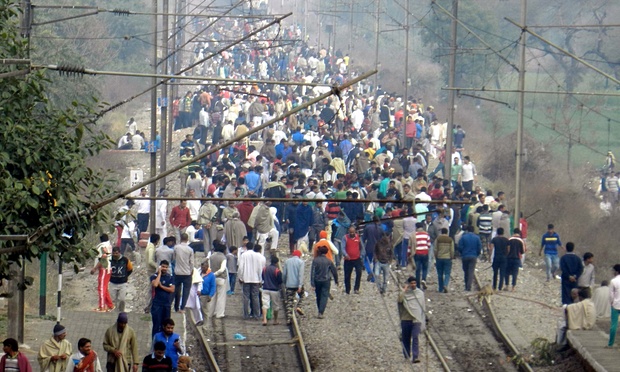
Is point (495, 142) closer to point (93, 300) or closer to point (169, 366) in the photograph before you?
point (93, 300)

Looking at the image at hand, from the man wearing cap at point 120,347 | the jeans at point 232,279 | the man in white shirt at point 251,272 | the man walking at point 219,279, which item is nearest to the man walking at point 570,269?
the man in white shirt at point 251,272

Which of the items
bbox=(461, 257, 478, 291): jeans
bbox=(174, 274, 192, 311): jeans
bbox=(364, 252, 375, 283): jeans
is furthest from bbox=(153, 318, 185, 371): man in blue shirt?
bbox=(461, 257, 478, 291): jeans

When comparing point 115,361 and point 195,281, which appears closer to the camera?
point 115,361

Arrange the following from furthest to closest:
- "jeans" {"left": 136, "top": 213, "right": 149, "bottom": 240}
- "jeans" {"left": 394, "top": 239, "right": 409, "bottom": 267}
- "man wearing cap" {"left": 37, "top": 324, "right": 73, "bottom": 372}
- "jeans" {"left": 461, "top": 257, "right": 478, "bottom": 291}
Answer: "jeans" {"left": 136, "top": 213, "right": 149, "bottom": 240} < "jeans" {"left": 394, "top": 239, "right": 409, "bottom": 267} < "jeans" {"left": 461, "top": 257, "right": 478, "bottom": 291} < "man wearing cap" {"left": 37, "top": 324, "right": 73, "bottom": 372}

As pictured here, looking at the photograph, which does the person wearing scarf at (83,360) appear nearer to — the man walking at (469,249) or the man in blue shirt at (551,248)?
the man walking at (469,249)

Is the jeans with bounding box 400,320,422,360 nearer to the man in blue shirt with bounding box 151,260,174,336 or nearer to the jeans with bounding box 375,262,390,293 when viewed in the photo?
the jeans with bounding box 375,262,390,293

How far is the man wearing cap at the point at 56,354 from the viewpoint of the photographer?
1327 cm

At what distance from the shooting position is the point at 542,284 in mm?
23875

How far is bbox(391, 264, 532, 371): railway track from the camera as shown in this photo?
61.2 ft

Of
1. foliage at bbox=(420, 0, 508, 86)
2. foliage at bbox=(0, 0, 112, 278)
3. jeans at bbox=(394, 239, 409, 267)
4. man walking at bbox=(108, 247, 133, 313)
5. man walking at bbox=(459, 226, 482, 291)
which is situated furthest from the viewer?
foliage at bbox=(420, 0, 508, 86)

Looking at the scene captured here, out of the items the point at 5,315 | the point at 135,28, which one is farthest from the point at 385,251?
the point at 135,28

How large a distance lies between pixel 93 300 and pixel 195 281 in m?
3.45

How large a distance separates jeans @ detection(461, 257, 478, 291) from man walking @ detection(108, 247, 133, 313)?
648 cm

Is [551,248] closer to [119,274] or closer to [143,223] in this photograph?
[143,223]
